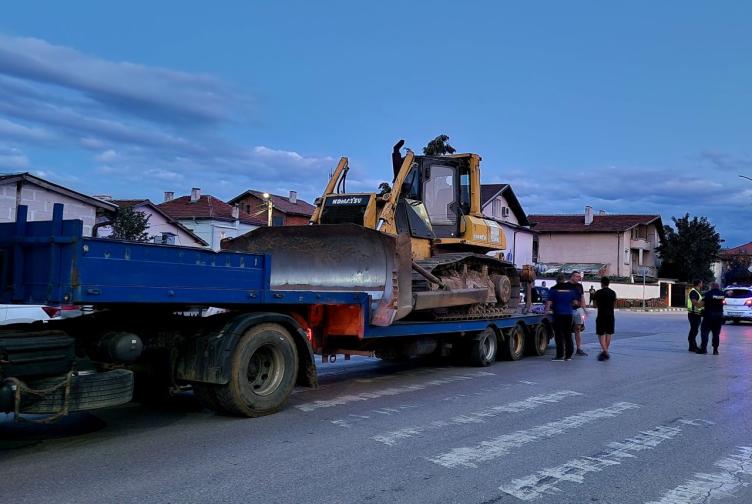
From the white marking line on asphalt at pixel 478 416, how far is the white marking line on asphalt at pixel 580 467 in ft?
4.76

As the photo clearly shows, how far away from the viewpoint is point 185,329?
23.2 ft

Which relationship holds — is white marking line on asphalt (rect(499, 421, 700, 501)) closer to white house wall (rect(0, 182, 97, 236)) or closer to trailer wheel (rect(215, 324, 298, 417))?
trailer wheel (rect(215, 324, 298, 417))

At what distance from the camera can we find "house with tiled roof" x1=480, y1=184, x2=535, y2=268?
4908cm

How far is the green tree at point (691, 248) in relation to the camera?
57344 millimetres

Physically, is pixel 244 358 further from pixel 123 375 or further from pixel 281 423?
pixel 123 375

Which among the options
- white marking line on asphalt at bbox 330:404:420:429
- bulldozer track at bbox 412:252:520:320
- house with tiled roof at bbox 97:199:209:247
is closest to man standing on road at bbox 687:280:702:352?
bulldozer track at bbox 412:252:520:320

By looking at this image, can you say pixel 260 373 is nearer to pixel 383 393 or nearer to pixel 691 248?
pixel 383 393

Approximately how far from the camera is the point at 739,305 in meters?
27.7

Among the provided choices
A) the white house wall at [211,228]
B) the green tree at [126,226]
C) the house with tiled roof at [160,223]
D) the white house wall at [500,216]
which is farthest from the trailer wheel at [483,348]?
the white house wall at [211,228]

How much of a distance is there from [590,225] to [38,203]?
5100 cm

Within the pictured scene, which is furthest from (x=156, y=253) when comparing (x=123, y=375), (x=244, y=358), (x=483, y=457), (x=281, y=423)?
(x=483, y=457)

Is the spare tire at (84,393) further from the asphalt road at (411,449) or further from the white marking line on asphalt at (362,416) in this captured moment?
the white marking line on asphalt at (362,416)

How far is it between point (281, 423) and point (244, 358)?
772mm

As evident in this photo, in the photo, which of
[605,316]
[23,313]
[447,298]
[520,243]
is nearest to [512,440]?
[447,298]
